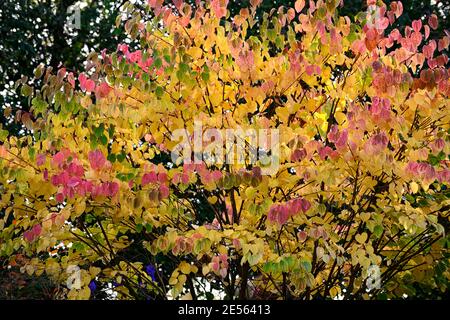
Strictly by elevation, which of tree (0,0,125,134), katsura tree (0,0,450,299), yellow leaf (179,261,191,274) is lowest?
yellow leaf (179,261,191,274)

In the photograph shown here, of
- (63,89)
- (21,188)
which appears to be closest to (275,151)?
(63,89)

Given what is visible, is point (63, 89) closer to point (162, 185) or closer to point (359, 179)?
point (162, 185)

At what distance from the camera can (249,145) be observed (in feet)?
13.3

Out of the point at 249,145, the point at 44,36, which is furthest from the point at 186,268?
the point at 44,36

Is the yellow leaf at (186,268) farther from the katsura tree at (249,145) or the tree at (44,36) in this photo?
the tree at (44,36)

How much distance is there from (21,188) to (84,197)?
1.61 feet

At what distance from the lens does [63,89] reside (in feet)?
13.0

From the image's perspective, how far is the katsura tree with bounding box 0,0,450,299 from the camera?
148 inches

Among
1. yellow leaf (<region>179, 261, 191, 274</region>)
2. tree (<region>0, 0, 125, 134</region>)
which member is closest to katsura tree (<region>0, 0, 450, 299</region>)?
yellow leaf (<region>179, 261, 191, 274</region>)

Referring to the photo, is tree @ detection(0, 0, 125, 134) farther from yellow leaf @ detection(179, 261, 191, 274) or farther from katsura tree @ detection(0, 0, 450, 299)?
yellow leaf @ detection(179, 261, 191, 274)

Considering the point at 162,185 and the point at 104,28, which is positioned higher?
the point at 104,28

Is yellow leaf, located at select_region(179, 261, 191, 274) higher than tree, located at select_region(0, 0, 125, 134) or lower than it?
lower

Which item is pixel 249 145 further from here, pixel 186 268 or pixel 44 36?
pixel 44 36

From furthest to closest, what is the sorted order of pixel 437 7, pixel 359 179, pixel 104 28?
pixel 104 28
pixel 437 7
pixel 359 179
